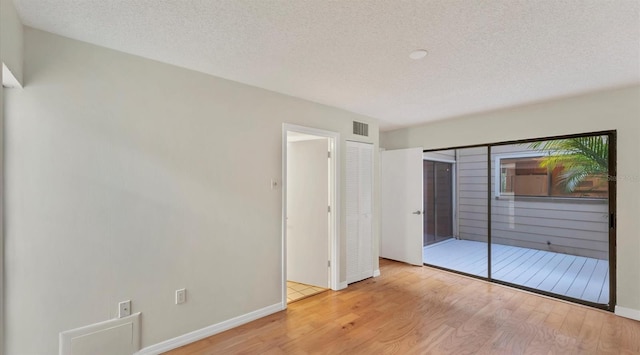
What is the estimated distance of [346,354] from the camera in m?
2.28

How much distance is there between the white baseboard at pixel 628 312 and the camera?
2834 mm

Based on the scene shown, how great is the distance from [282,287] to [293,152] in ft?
6.20

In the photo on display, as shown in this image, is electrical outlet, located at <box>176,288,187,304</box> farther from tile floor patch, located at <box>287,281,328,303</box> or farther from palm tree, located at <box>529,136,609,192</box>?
palm tree, located at <box>529,136,609,192</box>

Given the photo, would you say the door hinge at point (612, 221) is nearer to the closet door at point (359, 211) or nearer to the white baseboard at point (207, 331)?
the closet door at point (359, 211)

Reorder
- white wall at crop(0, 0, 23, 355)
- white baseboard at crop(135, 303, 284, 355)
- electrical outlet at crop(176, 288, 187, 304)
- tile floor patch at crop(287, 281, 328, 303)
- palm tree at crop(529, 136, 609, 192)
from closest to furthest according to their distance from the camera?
white wall at crop(0, 0, 23, 355) → white baseboard at crop(135, 303, 284, 355) → electrical outlet at crop(176, 288, 187, 304) → palm tree at crop(529, 136, 609, 192) → tile floor patch at crop(287, 281, 328, 303)

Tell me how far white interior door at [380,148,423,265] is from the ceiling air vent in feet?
3.57

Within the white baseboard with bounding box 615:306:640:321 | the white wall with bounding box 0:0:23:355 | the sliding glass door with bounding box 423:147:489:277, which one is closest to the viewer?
the white wall with bounding box 0:0:23:355

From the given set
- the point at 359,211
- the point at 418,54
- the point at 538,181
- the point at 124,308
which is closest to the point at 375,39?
the point at 418,54

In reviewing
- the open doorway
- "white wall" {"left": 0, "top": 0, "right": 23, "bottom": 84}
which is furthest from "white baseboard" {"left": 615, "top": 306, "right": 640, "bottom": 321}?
"white wall" {"left": 0, "top": 0, "right": 23, "bottom": 84}

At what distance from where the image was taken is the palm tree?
318cm

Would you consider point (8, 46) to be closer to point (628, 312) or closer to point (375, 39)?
point (375, 39)

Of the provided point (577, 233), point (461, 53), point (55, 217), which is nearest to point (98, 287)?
point (55, 217)

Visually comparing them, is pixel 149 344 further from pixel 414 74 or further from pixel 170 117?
pixel 414 74

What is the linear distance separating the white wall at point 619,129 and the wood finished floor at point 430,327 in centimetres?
59
